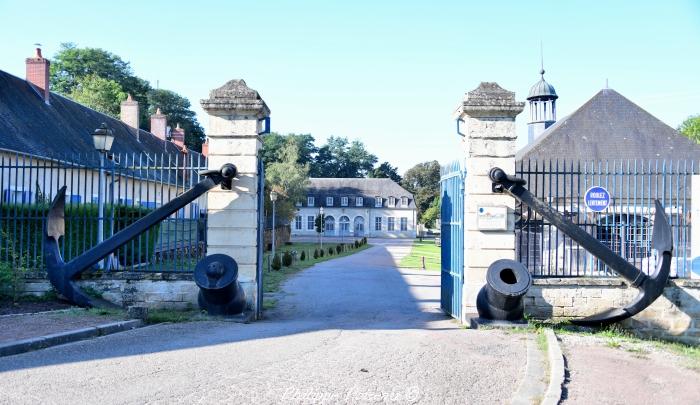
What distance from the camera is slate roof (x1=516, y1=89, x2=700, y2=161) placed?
1115 inches

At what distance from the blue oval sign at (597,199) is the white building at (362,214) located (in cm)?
6266

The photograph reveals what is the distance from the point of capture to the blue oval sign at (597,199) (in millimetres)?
9359

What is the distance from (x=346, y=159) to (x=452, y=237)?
8520cm

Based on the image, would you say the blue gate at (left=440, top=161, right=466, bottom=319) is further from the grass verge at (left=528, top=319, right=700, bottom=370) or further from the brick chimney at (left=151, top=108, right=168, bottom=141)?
the brick chimney at (left=151, top=108, right=168, bottom=141)

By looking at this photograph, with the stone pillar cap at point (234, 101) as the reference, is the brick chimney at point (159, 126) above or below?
above

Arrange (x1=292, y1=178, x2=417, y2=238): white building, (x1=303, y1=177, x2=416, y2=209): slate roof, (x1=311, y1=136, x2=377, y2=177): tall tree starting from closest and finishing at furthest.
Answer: (x1=292, y1=178, x2=417, y2=238): white building
(x1=303, y1=177, x2=416, y2=209): slate roof
(x1=311, y1=136, x2=377, y2=177): tall tree

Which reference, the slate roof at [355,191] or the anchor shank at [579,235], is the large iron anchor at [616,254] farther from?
the slate roof at [355,191]

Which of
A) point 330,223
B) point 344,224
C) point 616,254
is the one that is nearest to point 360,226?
point 344,224

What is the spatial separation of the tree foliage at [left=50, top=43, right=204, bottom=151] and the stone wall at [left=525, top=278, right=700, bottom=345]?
4056cm

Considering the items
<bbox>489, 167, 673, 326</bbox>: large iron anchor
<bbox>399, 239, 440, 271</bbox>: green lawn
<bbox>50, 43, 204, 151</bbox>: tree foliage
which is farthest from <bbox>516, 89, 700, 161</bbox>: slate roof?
<bbox>50, 43, 204, 151</bbox>: tree foliage

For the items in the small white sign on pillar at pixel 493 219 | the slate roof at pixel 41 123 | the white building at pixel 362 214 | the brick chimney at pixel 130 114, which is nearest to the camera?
the small white sign on pillar at pixel 493 219

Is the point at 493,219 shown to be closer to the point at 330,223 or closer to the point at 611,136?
the point at 611,136

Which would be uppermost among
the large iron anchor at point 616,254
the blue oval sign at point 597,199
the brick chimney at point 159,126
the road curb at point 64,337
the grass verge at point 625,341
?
the brick chimney at point 159,126

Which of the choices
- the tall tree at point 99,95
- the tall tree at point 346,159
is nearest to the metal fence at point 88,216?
the tall tree at point 99,95
